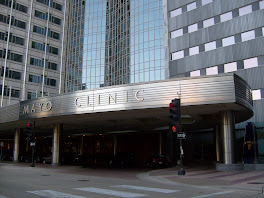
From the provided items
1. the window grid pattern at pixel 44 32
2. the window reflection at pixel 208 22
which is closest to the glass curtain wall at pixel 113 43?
the window grid pattern at pixel 44 32

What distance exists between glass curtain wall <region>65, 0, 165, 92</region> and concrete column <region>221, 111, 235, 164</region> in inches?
1181

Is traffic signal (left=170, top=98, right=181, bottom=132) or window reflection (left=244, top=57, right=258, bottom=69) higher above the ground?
window reflection (left=244, top=57, right=258, bottom=69)

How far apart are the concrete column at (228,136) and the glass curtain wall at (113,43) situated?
3000 cm

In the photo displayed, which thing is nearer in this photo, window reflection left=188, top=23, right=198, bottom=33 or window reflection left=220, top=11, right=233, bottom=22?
window reflection left=220, top=11, right=233, bottom=22

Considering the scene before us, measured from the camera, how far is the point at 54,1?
71188 mm

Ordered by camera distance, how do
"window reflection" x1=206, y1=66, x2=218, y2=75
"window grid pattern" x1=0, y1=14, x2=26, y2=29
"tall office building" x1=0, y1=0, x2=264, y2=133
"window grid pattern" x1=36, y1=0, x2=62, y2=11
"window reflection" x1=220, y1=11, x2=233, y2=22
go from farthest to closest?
"window grid pattern" x1=36, y1=0, x2=62, y2=11 < "window grid pattern" x1=0, y1=14, x2=26, y2=29 < "window reflection" x1=220, y1=11, x2=233, y2=22 < "window reflection" x1=206, y1=66, x2=218, y2=75 < "tall office building" x1=0, y1=0, x2=264, y2=133

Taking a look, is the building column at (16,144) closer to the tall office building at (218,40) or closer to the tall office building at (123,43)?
the tall office building at (123,43)

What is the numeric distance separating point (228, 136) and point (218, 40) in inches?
873

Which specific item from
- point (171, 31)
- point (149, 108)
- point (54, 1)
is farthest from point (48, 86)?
point (149, 108)

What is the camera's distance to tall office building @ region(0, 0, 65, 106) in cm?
6066

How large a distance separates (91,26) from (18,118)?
144 feet

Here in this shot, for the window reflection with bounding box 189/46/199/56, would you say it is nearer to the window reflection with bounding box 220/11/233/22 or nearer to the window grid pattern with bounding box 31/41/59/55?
the window reflection with bounding box 220/11/233/22

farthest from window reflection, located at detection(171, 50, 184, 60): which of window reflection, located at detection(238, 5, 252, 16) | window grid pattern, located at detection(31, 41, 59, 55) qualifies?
window grid pattern, located at detection(31, 41, 59, 55)

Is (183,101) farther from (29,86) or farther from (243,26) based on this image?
(29,86)
